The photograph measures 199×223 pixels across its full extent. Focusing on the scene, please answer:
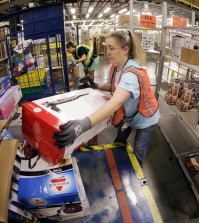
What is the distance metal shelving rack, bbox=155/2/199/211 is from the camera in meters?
2.19

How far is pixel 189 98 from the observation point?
2516 mm

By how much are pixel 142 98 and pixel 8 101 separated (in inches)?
46.1

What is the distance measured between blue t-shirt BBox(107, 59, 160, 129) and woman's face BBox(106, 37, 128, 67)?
0.23 ft

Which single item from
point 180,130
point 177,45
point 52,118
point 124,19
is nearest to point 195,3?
point 124,19

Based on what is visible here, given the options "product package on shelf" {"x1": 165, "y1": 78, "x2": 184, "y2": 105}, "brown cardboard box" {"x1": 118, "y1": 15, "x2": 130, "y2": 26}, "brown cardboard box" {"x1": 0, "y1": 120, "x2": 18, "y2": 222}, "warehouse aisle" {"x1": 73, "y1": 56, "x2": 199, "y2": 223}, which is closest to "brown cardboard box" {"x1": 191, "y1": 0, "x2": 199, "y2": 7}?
"brown cardboard box" {"x1": 118, "y1": 15, "x2": 130, "y2": 26}

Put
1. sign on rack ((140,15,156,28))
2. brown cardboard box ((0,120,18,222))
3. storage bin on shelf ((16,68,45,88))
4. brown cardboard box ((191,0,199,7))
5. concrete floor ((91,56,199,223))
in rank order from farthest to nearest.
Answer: brown cardboard box ((191,0,199,7))
sign on rack ((140,15,156,28))
storage bin on shelf ((16,68,45,88))
concrete floor ((91,56,199,223))
brown cardboard box ((0,120,18,222))

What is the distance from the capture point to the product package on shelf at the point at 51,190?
3.83ft

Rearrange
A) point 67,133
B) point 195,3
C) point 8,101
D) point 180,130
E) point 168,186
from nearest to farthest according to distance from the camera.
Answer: point 67,133 < point 8,101 < point 168,186 < point 180,130 < point 195,3

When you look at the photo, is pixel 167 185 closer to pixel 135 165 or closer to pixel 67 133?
pixel 135 165

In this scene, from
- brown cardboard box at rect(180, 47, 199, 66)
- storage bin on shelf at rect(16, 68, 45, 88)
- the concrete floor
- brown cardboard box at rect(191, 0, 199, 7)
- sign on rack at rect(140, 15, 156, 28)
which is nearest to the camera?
the concrete floor

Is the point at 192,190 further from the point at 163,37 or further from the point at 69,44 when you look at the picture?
the point at 69,44

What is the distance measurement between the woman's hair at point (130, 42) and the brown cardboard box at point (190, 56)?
917mm

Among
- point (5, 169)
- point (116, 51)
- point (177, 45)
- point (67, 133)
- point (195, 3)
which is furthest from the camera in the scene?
point (195, 3)

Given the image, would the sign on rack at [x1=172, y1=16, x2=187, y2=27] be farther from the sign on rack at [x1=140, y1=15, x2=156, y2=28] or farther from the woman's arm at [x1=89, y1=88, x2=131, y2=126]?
the woman's arm at [x1=89, y1=88, x2=131, y2=126]
